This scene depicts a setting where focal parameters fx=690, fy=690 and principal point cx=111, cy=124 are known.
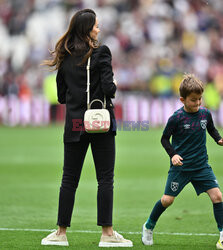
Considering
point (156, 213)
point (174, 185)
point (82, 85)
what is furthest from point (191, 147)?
point (82, 85)

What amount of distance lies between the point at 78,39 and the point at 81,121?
29.7 inches

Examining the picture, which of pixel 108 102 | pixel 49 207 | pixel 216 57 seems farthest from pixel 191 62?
pixel 108 102

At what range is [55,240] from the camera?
6355 mm

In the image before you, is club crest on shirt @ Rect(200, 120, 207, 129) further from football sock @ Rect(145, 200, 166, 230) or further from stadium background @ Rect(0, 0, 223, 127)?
stadium background @ Rect(0, 0, 223, 127)

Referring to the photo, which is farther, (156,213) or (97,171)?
(156,213)

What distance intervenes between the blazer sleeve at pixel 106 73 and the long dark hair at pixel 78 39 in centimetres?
12

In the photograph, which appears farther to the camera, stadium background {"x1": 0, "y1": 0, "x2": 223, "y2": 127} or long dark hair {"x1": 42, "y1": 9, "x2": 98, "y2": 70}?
stadium background {"x1": 0, "y1": 0, "x2": 223, "y2": 127}

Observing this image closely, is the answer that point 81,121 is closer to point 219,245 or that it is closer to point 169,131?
point 169,131

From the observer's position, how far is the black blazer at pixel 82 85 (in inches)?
243

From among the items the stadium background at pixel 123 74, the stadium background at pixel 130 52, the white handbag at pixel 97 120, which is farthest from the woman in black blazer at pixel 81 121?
the stadium background at pixel 130 52

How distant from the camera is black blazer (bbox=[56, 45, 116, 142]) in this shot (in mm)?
6172

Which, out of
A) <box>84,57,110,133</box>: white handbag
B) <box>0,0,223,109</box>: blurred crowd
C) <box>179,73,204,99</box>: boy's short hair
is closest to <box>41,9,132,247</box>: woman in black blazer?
<box>84,57,110,133</box>: white handbag

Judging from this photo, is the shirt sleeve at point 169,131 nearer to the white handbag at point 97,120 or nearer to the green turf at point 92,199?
the white handbag at point 97,120

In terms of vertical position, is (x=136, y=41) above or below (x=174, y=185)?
above
